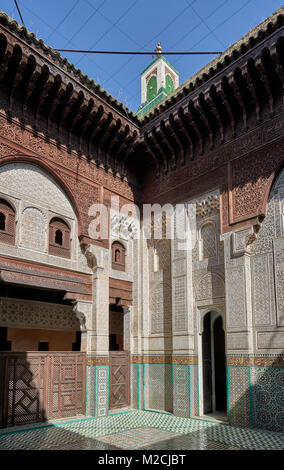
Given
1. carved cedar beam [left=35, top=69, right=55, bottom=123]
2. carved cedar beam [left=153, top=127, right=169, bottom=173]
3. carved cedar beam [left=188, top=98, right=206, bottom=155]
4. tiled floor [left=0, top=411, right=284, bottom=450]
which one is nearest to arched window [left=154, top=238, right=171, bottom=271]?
carved cedar beam [left=153, top=127, right=169, bottom=173]

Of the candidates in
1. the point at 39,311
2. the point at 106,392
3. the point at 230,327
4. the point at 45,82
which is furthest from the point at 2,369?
the point at 45,82

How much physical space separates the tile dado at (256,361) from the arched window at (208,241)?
1.50 meters

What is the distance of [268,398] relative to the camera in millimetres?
4641

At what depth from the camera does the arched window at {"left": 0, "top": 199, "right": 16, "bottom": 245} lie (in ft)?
16.0

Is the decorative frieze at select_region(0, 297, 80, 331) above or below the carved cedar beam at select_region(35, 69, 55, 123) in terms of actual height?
below

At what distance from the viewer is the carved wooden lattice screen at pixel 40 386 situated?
4699 millimetres

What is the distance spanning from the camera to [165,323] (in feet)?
20.4

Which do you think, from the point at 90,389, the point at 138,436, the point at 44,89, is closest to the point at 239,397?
the point at 138,436

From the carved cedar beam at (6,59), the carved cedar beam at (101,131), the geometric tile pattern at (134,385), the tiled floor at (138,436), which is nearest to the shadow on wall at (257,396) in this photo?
the tiled floor at (138,436)

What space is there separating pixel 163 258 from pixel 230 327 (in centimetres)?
180

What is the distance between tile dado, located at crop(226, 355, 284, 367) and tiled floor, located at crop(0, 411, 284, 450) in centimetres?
74

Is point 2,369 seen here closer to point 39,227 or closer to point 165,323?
point 39,227

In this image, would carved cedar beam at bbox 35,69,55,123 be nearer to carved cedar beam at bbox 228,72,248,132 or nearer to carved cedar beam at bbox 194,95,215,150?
carved cedar beam at bbox 194,95,215,150

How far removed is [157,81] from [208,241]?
6.19 metres
